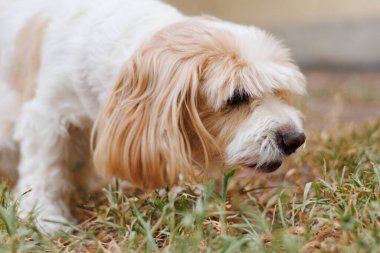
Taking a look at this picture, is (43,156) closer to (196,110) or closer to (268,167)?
(196,110)

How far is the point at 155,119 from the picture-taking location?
3.10 metres

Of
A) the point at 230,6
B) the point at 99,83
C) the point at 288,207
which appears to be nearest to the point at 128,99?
the point at 99,83

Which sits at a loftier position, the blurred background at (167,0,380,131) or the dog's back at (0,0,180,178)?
the dog's back at (0,0,180,178)

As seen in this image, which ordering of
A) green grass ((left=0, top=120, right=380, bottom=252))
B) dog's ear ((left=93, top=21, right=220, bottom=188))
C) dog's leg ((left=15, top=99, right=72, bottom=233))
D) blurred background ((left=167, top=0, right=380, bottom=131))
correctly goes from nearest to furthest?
1. green grass ((left=0, top=120, right=380, bottom=252))
2. dog's ear ((left=93, top=21, right=220, bottom=188))
3. dog's leg ((left=15, top=99, right=72, bottom=233))
4. blurred background ((left=167, top=0, right=380, bottom=131))

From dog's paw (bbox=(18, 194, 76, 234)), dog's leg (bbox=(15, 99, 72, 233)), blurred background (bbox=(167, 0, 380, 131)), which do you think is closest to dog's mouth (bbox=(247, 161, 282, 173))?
dog's paw (bbox=(18, 194, 76, 234))

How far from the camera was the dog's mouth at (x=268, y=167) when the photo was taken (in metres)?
3.18

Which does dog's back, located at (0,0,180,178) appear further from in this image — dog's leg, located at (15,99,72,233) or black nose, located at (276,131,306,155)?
black nose, located at (276,131,306,155)

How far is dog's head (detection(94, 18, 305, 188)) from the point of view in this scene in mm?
3062

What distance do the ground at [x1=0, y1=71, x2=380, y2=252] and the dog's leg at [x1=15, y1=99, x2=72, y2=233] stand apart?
0.17 metres

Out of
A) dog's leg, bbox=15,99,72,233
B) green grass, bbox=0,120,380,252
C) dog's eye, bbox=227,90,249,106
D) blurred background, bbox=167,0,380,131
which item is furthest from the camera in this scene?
blurred background, bbox=167,0,380,131

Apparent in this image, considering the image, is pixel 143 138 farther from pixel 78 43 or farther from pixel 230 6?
pixel 230 6

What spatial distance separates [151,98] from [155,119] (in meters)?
0.12

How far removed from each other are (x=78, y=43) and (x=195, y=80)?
89 cm

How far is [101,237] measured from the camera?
10.3 feet
